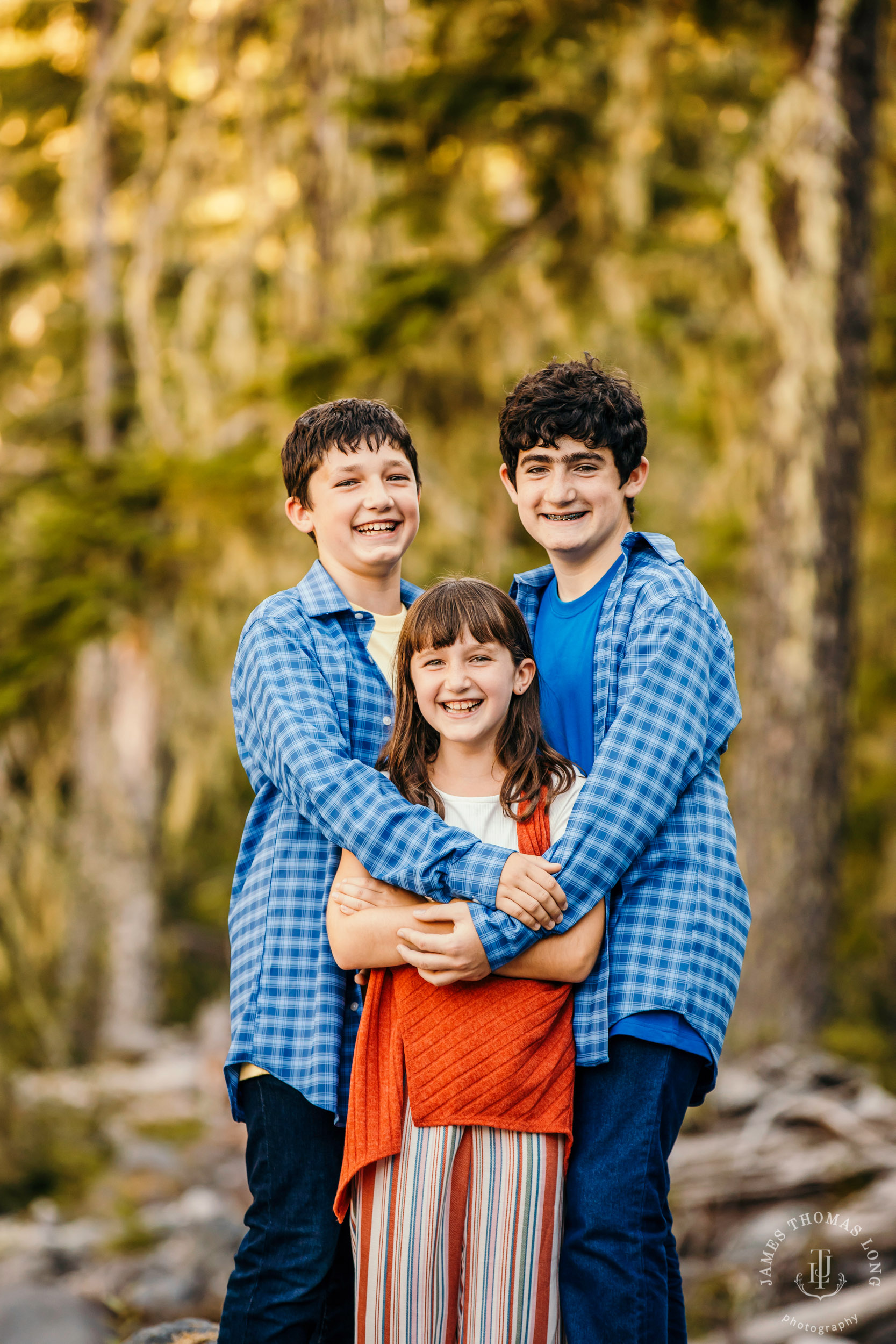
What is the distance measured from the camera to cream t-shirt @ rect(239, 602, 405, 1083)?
202cm

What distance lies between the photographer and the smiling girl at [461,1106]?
1.69 metres

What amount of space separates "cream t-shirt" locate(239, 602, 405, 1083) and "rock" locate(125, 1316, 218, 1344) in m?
1.43

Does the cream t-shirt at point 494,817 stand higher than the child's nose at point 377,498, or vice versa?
the child's nose at point 377,498

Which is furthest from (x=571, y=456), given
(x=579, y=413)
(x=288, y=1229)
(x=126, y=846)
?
(x=126, y=846)

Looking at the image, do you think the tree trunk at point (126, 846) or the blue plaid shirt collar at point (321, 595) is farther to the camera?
the tree trunk at point (126, 846)

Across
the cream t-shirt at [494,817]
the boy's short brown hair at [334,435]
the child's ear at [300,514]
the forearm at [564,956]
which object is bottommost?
the forearm at [564,956]

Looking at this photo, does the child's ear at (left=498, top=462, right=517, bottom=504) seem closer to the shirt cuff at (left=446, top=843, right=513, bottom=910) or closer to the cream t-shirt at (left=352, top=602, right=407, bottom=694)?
the cream t-shirt at (left=352, top=602, right=407, bottom=694)

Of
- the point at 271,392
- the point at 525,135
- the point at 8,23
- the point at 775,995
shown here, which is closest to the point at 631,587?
the point at 271,392

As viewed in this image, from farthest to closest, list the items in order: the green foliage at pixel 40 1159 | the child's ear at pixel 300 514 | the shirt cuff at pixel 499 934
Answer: the green foliage at pixel 40 1159 < the child's ear at pixel 300 514 < the shirt cuff at pixel 499 934

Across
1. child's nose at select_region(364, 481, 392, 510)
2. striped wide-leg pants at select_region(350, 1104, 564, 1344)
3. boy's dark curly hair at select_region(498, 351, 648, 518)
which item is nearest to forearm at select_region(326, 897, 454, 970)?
striped wide-leg pants at select_region(350, 1104, 564, 1344)

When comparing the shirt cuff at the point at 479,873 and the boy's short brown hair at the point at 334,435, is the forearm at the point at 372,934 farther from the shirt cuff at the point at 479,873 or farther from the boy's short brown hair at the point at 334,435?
the boy's short brown hair at the point at 334,435

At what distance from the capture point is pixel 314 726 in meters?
1.82

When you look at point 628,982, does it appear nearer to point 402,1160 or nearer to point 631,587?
point 402,1160

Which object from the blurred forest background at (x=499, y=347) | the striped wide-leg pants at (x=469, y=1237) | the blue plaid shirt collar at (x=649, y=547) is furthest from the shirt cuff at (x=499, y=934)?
the blurred forest background at (x=499, y=347)
